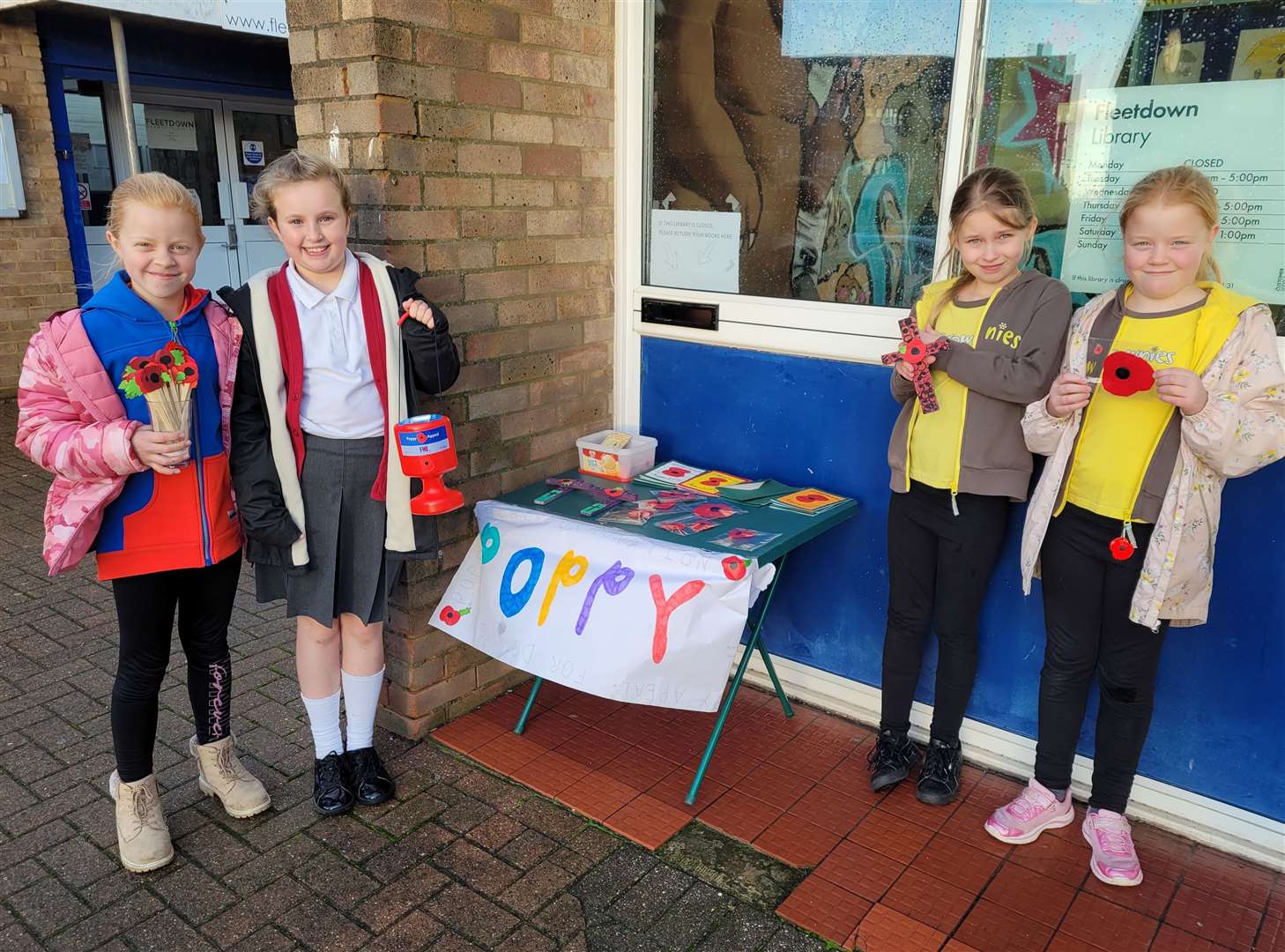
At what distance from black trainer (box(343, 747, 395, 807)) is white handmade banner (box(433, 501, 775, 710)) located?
0.49m

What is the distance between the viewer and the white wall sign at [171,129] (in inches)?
377

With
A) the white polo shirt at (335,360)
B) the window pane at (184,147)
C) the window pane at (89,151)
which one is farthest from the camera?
the window pane at (184,147)

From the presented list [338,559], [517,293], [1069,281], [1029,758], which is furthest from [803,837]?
[517,293]

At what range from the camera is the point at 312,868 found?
2.76 metres

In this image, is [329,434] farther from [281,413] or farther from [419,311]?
[419,311]

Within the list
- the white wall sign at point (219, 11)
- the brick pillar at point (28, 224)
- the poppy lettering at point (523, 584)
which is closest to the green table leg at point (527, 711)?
the poppy lettering at point (523, 584)

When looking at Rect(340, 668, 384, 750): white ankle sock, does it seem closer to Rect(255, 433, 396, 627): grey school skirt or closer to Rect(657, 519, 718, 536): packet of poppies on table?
Rect(255, 433, 396, 627): grey school skirt

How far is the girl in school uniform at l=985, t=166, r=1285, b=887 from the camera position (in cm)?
234

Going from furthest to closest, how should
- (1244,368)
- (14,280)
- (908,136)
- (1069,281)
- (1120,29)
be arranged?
(14,280) → (908,136) → (1069,281) → (1120,29) → (1244,368)

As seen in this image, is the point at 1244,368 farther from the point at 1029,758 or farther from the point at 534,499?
the point at 534,499

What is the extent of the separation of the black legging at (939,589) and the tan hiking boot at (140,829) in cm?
233

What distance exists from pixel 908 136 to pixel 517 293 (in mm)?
1481

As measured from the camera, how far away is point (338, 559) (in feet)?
9.55

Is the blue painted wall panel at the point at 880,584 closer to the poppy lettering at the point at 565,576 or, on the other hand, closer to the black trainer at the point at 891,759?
the black trainer at the point at 891,759
